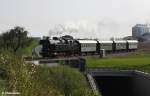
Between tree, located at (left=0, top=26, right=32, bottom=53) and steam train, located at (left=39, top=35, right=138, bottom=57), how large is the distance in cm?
1512

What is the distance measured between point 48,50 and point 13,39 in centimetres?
2544

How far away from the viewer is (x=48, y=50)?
64.2 meters

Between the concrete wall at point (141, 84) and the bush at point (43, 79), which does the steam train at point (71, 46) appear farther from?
the bush at point (43, 79)

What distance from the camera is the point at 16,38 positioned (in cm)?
8962

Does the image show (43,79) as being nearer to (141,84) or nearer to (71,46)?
(141,84)

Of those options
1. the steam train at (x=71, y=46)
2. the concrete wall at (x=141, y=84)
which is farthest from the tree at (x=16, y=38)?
the concrete wall at (x=141, y=84)

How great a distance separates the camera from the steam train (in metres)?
64.2

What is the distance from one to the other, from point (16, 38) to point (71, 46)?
24.8 m

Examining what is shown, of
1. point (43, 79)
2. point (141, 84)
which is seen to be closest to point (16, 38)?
point (141, 84)

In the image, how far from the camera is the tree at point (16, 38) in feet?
279

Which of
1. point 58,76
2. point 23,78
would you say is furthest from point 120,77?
point 23,78

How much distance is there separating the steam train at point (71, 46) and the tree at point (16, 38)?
49.6 feet

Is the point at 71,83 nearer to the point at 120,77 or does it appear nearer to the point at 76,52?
the point at 120,77

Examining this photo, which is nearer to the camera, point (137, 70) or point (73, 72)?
point (73, 72)
